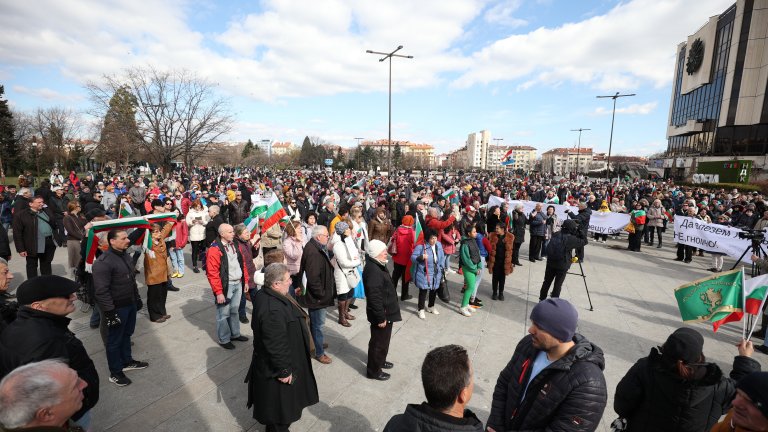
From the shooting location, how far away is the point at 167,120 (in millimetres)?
23000

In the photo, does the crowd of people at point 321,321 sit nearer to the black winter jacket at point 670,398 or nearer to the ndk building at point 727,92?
the black winter jacket at point 670,398

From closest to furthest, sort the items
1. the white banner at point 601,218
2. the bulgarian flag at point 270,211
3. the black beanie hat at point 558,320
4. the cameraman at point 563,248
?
the black beanie hat at point 558,320 → the cameraman at point 563,248 → the bulgarian flag at point 270,211 → the white banner at point 601,218

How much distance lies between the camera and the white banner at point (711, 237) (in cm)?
912

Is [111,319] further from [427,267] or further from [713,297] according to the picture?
[713,297]

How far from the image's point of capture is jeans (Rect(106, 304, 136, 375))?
4184 mm

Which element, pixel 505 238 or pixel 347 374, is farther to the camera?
pixel 505 238

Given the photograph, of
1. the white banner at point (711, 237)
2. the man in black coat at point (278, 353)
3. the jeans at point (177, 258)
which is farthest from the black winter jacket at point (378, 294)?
the white banner at point (711, 237)

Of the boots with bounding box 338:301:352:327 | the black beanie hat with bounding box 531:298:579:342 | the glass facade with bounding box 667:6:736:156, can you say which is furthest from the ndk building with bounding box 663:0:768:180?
the black beanie hat with bounding box 531:298:579:342

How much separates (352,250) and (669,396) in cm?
400

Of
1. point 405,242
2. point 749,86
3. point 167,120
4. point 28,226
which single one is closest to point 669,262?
point 405,242

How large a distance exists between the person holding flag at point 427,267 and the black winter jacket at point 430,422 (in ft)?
15.2

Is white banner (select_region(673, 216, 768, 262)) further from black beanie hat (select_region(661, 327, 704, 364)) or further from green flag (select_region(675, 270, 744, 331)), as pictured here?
black beanie hat (select_region(661, 327, 704, 364))

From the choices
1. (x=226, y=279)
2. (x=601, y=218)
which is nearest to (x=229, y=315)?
(x=226, y=279)

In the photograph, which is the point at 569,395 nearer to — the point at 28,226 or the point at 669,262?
the point at 28,226
